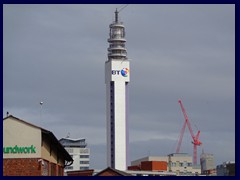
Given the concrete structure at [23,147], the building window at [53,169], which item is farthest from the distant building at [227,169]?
the concrete structure at [23,147]

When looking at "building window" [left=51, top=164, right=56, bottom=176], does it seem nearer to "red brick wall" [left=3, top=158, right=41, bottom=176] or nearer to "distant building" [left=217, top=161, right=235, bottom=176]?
"red brick wall" [left=3, top=158, right=41, bottom=176]

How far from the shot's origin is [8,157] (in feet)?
214

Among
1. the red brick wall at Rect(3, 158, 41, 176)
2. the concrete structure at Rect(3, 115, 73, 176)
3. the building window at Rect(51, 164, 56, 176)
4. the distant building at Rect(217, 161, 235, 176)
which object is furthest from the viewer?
Answer: the distant building at Rect(217, 161, 235, 176)

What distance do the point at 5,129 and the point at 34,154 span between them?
357 cm

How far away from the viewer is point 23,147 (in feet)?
210

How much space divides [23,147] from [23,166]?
2263 mm

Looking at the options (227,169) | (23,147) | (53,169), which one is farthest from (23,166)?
(227,169)

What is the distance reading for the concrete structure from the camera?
6356cm

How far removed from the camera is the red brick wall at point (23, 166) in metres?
64.6

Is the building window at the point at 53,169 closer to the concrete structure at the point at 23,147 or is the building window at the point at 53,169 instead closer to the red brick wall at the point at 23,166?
the concrete structure at the point at 23,147

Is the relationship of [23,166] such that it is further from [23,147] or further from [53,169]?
[53,169]

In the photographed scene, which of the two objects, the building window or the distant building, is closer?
the building window

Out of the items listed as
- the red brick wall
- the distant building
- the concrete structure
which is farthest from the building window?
the distant building
